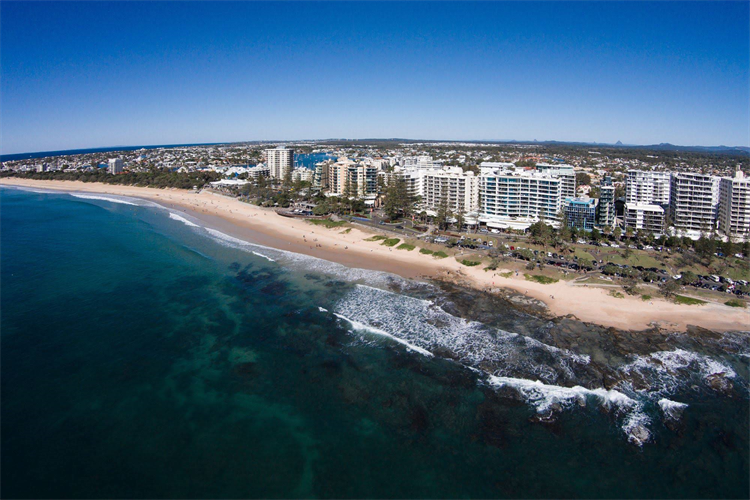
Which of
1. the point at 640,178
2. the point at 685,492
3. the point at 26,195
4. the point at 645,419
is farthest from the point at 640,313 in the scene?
the point at 26,195

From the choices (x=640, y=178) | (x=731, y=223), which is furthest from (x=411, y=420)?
(x=640, y=178)

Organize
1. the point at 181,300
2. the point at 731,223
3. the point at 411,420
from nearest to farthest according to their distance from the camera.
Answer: the point at 411,420, the point at 181,300, the point at 731,223

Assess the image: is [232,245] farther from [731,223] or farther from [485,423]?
[731,223]

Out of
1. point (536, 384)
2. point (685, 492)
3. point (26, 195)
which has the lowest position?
point (685, 492)

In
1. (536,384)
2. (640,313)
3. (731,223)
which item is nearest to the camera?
(536,384)

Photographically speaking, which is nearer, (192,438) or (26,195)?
(192,438)

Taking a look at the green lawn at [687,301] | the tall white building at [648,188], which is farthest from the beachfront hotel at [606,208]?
the green lawn at [687,301]

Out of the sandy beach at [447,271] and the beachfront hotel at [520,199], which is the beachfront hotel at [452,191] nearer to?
the beachfront hotel at [520,199]

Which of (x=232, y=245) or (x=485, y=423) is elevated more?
(x=232, y=245)
